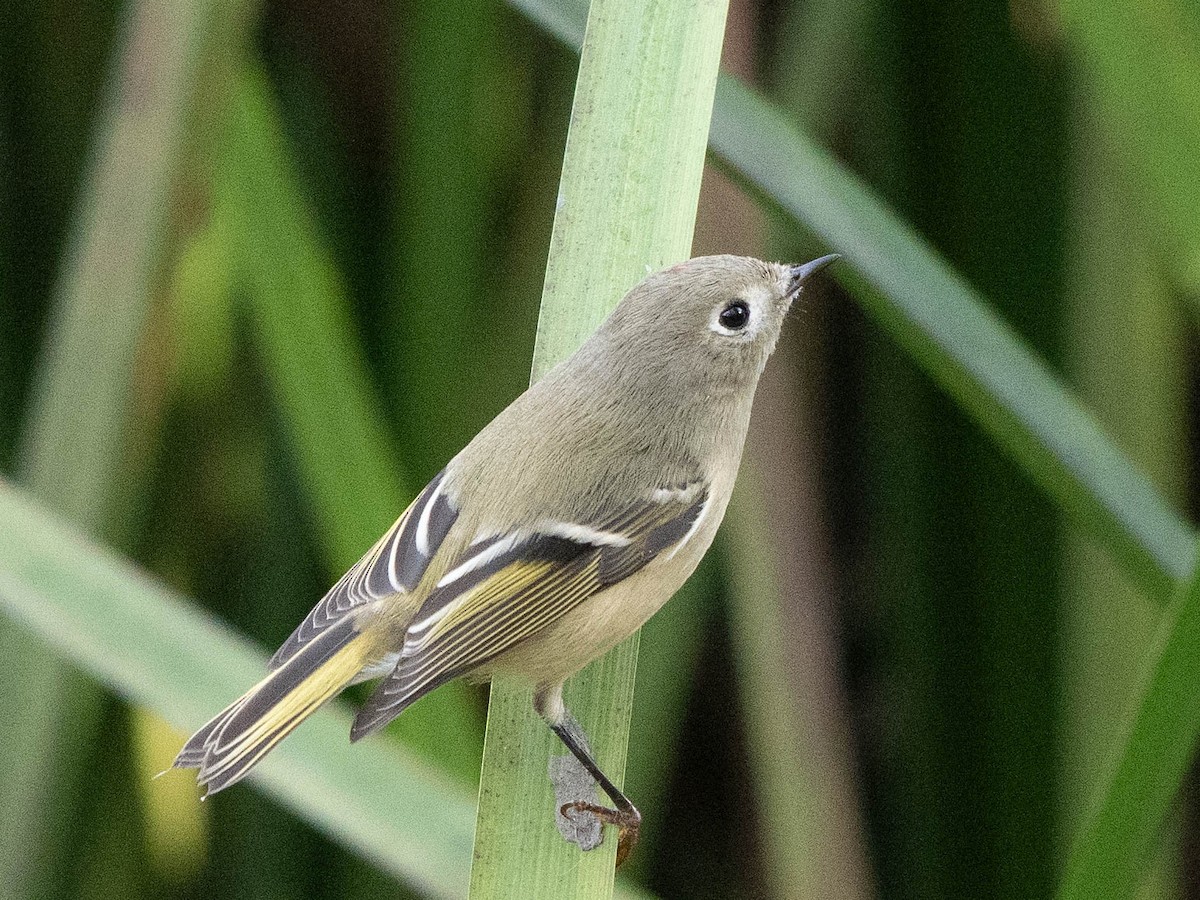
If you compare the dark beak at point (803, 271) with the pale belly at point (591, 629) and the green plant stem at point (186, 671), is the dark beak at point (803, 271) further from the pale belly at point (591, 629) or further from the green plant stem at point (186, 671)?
the green plant stem at point (186, 671)

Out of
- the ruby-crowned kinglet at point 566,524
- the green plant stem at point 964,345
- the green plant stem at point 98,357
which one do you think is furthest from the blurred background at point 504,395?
the green plant stem at point 964,345

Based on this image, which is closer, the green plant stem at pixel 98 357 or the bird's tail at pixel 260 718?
the bird's tail at pixel 260 718

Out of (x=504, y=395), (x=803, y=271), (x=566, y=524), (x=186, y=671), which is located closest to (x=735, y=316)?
(x=803, y=271)

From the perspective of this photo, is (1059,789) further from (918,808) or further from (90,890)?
(90,890)

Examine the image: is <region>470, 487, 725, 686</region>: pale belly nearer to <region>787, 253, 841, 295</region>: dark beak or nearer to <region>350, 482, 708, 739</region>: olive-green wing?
<region>350, 482, 708, 739</region>: olive-green wing

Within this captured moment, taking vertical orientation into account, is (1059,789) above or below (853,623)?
below

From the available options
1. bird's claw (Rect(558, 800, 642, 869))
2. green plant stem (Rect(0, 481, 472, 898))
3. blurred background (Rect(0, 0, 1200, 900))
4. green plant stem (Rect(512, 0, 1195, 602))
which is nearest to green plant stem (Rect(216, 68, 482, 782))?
blurred background (Rect(0, 0, 1200, 900))

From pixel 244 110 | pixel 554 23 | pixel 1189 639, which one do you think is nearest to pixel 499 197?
pixel 244 110
